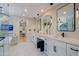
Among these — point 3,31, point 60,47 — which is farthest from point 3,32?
point 60,47

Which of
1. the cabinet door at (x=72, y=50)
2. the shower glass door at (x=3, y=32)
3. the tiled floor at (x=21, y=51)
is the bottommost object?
the tiled floor at (x=21, y=51)

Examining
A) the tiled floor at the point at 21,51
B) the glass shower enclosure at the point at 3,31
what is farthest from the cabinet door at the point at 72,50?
the glass shower enclosure at the point at 3,31

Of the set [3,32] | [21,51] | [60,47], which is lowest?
[21,51]

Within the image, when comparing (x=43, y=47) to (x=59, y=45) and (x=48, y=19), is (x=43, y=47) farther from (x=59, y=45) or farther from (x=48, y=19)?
(x=59, y=45)

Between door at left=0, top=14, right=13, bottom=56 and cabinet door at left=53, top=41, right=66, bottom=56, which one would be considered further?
cabinet door at left=53, top=41, right=66, bottom=56

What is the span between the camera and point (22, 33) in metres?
2.11

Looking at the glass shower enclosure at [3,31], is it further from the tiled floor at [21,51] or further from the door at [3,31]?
the tiled floor at [21,51]

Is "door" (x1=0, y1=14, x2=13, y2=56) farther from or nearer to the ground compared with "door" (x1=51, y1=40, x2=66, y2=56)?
farther from the ground

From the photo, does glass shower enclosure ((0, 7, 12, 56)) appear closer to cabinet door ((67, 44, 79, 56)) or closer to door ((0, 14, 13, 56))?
door ((0, 14, 13, 56))

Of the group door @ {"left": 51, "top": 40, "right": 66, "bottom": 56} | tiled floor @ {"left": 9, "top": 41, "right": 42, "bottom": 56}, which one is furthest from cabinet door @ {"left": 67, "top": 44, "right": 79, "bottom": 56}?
tiled floor @ {"left": 9, "top": 41, "right": 42, "bottom": 56}

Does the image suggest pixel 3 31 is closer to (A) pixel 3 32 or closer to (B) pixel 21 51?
(A) pixel 3 32

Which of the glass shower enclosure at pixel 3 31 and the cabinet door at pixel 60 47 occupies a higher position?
the glass shower enclosure at pixel 3 31

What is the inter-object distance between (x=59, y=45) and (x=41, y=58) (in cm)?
92

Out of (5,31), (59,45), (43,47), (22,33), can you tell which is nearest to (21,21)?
(22,33)
